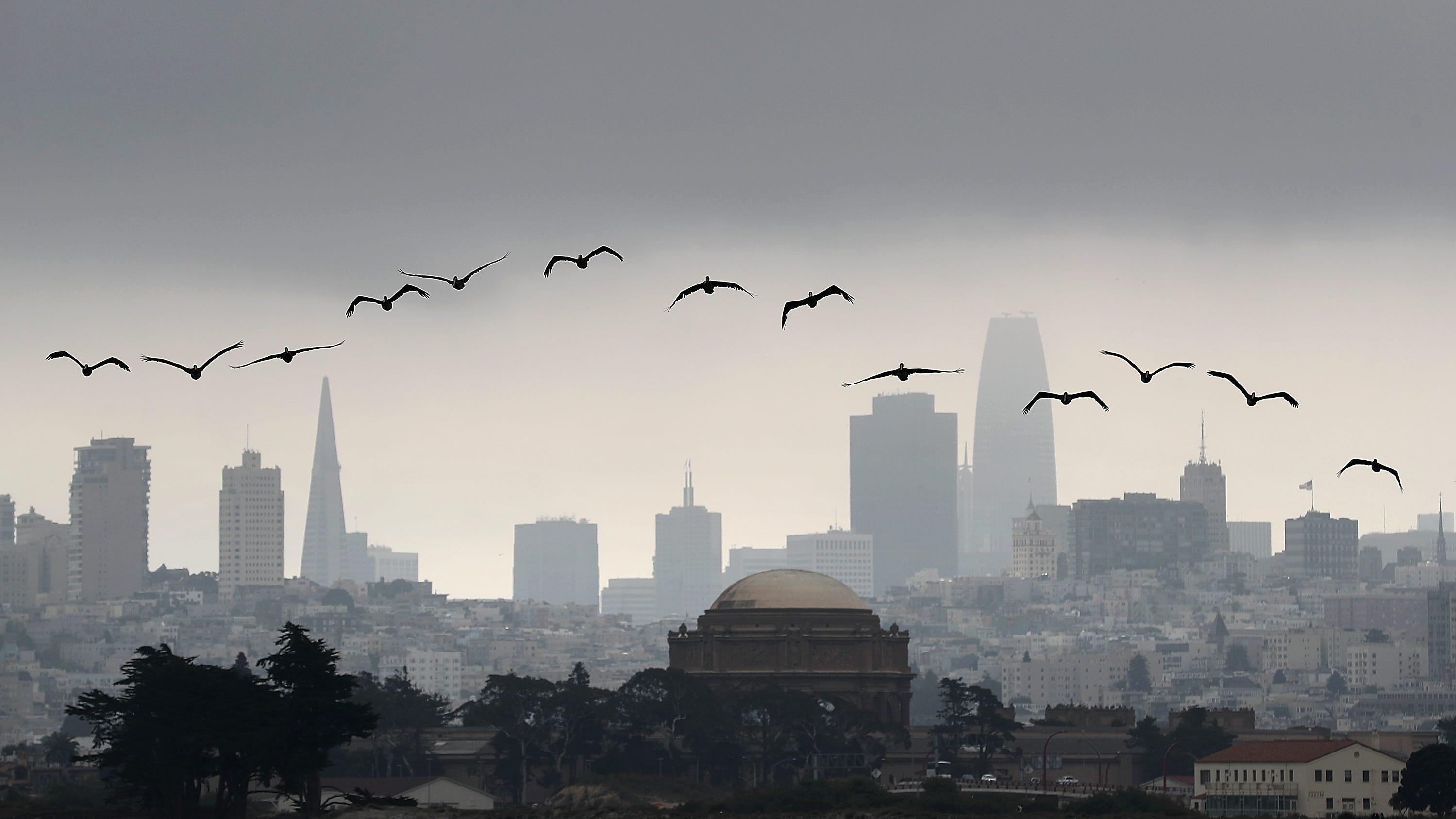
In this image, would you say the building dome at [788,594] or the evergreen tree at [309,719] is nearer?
the evergreen tree at [309,719]

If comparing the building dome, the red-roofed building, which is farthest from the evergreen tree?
the building dome

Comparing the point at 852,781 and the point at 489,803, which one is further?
the point at 489,803

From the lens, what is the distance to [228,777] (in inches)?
3890


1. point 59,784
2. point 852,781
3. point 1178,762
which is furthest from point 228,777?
point 1178,762

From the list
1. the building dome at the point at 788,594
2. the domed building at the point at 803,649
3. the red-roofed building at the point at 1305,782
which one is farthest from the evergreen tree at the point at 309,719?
the building dome at the point at 788,594

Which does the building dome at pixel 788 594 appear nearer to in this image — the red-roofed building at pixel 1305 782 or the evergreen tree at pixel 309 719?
the red-roofed building at pixel 1305 782

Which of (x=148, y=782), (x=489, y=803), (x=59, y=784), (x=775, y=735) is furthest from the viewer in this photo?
(x=775, y=735)

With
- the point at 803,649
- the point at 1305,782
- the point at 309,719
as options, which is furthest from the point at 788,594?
the point at 309,719

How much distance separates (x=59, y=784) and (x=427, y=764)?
55.7 feet

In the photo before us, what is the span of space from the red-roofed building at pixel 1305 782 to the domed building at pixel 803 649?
1428 inches

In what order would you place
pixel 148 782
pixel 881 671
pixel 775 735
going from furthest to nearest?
1. pixel 881 671
2. pixel 775 735
3. pixel 148 782

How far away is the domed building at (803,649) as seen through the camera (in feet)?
511

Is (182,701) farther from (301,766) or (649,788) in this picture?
(649,788)

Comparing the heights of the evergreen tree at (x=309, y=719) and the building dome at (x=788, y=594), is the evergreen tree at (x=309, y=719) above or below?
below
